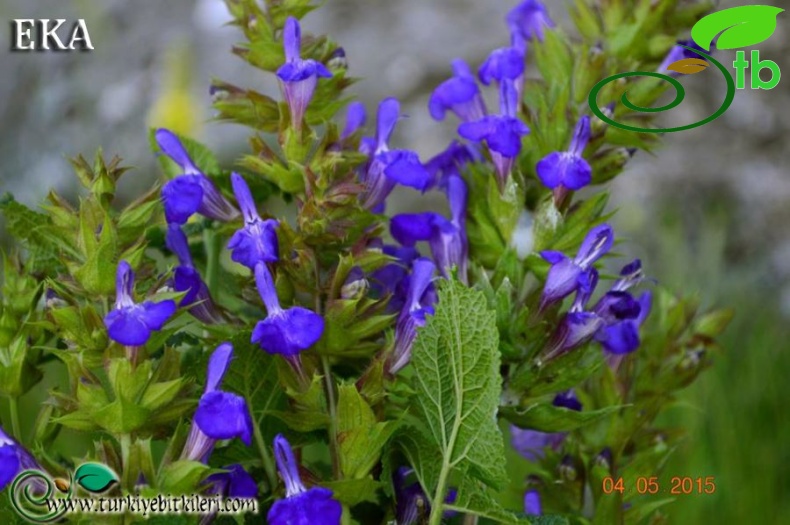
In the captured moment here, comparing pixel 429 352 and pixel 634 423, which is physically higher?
pixel 429 352

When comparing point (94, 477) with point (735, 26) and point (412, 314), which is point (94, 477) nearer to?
point (412, 314)

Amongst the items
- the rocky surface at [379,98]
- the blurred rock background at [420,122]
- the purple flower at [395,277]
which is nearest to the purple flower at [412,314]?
the purple flower at [395,277]

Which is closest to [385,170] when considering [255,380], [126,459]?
[255,380]

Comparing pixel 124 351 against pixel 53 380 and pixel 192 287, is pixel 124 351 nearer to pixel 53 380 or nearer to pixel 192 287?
pixel 192 287

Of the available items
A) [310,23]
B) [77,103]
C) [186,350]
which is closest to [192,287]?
[186,350]

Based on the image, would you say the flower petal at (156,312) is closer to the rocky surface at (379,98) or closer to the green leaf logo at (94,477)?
the green leaf logo at (94,477)

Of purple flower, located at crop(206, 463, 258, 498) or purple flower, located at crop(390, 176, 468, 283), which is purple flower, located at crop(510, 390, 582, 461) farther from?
purple flower, located at crop(206, 463, 258, 498)
